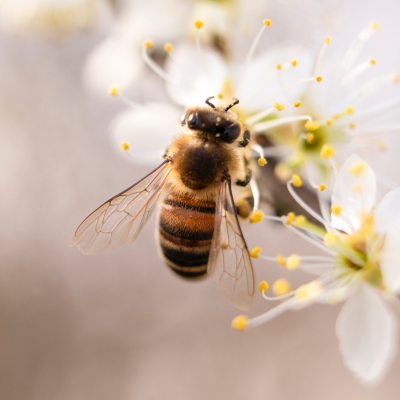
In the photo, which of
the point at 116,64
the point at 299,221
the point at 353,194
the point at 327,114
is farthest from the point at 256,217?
the point at 116,64

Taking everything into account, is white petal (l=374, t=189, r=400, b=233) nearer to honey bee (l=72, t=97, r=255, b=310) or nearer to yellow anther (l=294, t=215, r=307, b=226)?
yellow anther (l=294, t=215, r=307, b=226)

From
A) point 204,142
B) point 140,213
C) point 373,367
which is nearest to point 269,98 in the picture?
point 204,142

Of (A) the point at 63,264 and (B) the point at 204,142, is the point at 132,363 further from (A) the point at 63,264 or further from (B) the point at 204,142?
(B) the point at 204,142

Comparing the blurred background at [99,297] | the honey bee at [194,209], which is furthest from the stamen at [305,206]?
the blurred background at [99,297]

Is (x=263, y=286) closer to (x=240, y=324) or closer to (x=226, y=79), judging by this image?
(x=240, y=324)

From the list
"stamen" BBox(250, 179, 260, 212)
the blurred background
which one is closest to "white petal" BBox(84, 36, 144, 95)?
"stamen" BBox(250, 179, 260, 212)
